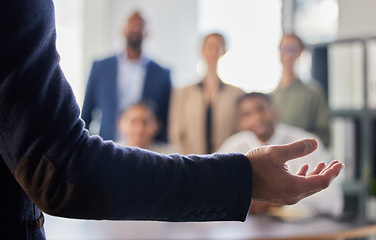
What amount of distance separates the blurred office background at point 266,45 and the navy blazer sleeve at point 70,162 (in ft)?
11.9

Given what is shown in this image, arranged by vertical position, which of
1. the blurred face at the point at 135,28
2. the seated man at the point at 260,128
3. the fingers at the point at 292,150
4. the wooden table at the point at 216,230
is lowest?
the wooden table at the point at 216,230

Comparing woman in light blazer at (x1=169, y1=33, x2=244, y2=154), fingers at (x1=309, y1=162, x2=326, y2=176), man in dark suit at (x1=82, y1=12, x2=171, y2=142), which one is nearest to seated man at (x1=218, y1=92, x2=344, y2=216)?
woman in light blazer at (x1=169, y1=33, x2=244, y2=154)

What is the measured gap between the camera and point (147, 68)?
13.1 feet

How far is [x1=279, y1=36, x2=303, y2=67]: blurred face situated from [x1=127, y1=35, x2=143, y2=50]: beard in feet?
2.92

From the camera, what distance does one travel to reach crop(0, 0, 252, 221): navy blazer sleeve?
2.36 ft

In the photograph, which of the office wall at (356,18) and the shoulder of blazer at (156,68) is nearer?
the shoulder of blazer at (156,68)

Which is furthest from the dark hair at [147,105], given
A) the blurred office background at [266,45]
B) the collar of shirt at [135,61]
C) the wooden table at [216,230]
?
the wooden table at [216,230]

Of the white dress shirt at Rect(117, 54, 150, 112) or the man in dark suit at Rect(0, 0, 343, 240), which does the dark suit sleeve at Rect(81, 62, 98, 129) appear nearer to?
the white dress shirt at Rect(117, 54, 150, 112)

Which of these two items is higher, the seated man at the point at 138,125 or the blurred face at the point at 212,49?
the blurred face at the point at 212,49

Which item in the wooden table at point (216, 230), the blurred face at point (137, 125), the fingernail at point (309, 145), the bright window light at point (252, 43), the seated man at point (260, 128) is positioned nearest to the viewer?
the fingernail at point (309, 145)

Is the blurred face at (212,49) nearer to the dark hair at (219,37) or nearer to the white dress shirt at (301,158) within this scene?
the dark hair at (219,37)

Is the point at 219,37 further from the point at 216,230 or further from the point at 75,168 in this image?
the point at 75,168

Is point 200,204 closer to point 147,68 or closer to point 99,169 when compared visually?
point 99,169

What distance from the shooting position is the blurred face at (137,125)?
3.61m
